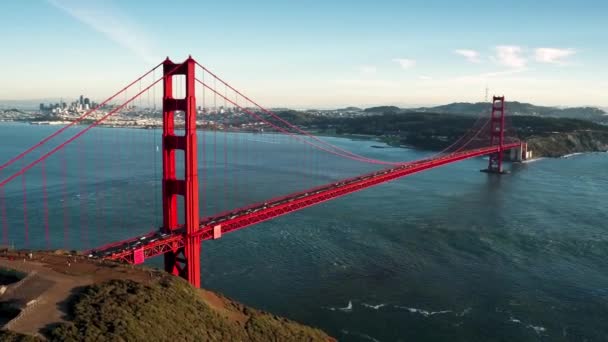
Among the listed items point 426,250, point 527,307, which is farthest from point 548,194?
point 527,307

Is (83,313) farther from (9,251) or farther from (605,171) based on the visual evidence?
(605,171)

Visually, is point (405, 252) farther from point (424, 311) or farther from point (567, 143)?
point (567, 143)

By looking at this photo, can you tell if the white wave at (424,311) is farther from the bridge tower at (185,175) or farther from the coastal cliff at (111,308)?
the bridge tower at (185,175)

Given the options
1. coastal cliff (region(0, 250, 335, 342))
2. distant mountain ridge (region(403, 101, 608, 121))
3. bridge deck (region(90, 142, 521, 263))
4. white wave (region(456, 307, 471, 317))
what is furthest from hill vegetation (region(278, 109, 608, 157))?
distant mountain ridge (region(403, 101, 608, 121))

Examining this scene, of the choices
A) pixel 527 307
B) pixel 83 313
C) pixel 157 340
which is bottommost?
pixel 527 307

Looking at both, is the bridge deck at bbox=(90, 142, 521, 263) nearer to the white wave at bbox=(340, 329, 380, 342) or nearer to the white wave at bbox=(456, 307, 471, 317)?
the white wave at bbox=(340, 329, 380, 342)

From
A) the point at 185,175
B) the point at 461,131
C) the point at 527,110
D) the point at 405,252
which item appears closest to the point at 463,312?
the point at 405,252

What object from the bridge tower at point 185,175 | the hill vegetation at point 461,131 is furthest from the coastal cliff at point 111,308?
the hill vegetation at point 461,131
